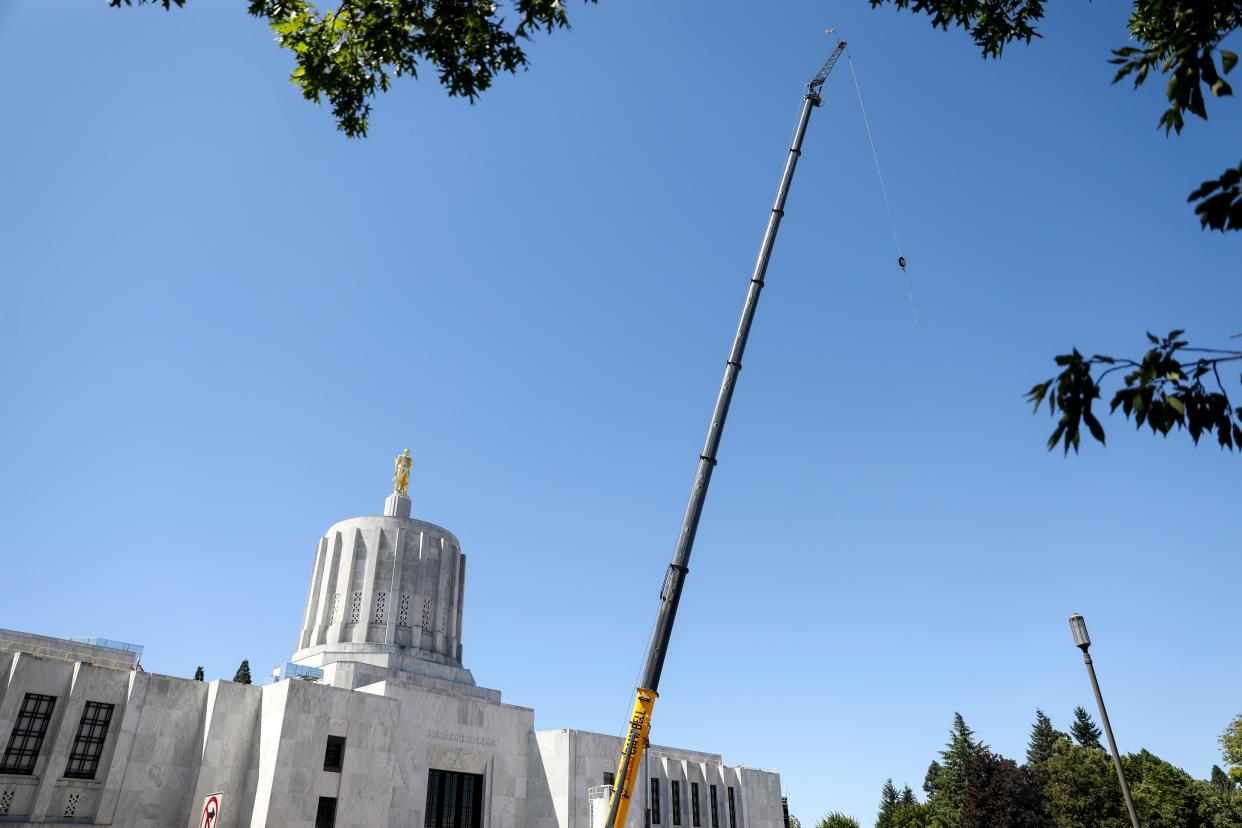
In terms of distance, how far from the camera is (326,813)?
3136 cm

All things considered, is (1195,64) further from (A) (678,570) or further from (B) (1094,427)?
(A) (678,570)

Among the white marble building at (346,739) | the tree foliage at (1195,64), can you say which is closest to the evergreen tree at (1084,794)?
the white marble building at (346,739)

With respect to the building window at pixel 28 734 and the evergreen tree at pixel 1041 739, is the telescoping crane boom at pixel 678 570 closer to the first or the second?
the building window at pixel 28 734

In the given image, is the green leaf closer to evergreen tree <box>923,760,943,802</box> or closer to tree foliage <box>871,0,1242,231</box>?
tree foliage <box>871,0,1242,231</box>

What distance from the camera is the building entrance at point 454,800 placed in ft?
117

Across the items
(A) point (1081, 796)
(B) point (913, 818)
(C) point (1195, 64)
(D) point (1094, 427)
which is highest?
(C) point (1195, 64)

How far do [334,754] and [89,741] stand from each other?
8776mm

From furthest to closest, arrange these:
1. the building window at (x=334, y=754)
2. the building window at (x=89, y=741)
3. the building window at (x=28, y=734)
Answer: the building window at (x=334, y=754)
the building window at (x=89, y=741)
the building window at (x=28, y=734)

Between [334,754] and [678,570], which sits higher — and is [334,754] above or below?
below

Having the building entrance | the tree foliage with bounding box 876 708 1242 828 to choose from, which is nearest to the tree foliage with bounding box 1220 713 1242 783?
the tree foliage with bounding box 876 708 1242 828

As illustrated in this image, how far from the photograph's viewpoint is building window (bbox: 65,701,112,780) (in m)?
28.7

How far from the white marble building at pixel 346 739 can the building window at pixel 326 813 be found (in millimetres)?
49

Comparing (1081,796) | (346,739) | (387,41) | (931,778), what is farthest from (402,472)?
(931,778)

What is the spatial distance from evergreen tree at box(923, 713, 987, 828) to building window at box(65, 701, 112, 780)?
264ft
